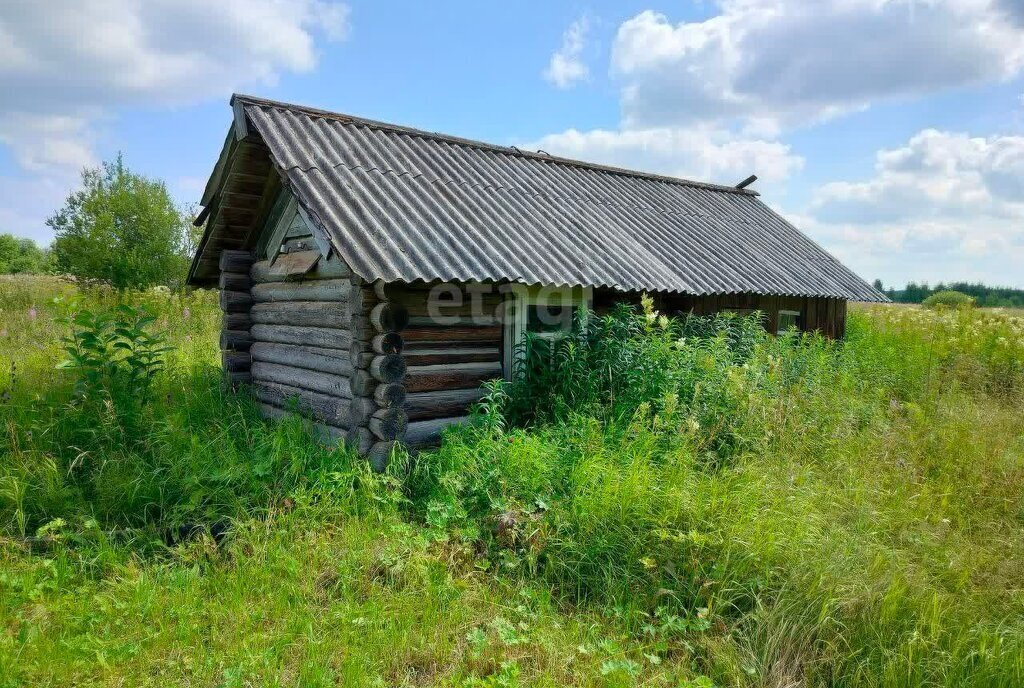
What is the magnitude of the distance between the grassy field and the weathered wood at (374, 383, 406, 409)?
2.09 ft

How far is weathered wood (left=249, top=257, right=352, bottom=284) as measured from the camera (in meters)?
6.90

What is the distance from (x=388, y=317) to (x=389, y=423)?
3.50ft

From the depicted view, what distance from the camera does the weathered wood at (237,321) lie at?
9070 mm

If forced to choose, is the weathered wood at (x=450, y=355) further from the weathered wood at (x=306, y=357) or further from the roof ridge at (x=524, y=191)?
the roof ridge at (x=524, y=191)

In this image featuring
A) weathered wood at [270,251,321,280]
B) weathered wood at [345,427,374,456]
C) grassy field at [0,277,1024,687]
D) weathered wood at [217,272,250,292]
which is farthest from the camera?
weathered wood at [217,272,250,292]

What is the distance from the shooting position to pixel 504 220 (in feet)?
26.5

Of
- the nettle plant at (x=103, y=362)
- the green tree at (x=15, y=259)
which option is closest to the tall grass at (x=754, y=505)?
the nettle plant at (x=103, y=362)

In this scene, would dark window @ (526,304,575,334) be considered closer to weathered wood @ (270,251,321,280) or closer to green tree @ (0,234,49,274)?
weathered wood @ (270,251,321,280)

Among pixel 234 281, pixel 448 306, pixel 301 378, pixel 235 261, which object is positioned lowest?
pixel 301 378

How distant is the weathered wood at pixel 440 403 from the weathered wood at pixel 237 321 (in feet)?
12.6

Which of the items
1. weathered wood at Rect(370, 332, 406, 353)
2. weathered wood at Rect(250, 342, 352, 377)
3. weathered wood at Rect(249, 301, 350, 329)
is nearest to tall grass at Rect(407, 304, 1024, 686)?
weathered wood at Rect(370, 332, 406, 353)

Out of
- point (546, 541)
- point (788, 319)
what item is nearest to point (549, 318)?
point (546, 541)

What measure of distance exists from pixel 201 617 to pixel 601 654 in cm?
264

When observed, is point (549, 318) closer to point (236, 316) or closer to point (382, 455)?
point (382, 455)
